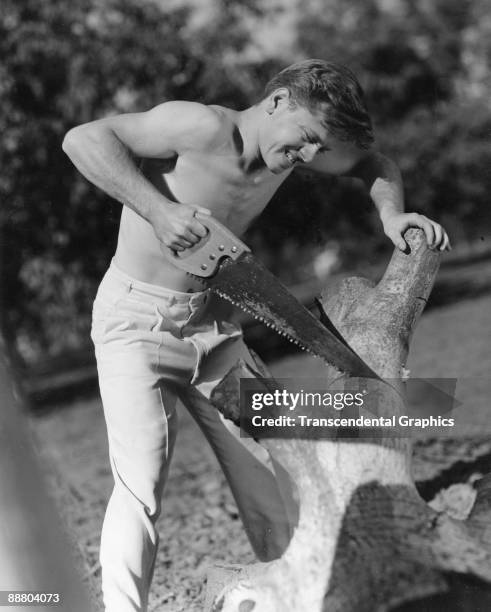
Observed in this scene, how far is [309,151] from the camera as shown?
217 cm

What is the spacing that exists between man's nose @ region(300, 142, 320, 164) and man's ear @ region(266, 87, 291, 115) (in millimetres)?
127

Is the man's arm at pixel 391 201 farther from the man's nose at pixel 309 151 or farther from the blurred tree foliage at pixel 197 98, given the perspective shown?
the blurred tree foliage at pixel 197 98

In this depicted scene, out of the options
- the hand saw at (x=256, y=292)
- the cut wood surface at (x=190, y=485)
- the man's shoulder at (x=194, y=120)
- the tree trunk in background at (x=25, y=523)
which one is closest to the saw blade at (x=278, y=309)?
the hand saw at (x=256, y=292)

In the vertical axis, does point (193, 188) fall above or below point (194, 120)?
below

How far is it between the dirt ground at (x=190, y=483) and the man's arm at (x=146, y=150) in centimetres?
81

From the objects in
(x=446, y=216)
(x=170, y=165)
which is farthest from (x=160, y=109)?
(x=446, y=216)

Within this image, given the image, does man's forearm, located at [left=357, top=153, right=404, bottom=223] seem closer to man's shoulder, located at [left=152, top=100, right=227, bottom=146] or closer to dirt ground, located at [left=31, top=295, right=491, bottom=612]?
man's shoulder, located at [left=152, top=100, right=227, bottom=146]

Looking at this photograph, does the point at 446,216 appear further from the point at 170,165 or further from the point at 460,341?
the point at 460,341

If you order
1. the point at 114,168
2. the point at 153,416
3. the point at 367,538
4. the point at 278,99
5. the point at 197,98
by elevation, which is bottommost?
the point at 367,538

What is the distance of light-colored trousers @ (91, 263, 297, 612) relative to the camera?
210cm

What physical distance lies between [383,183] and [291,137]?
1.14 ft

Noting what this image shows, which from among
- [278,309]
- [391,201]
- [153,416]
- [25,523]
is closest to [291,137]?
[391,201]

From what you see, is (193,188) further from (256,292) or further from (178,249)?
(256,292)

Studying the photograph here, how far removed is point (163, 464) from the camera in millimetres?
2197
